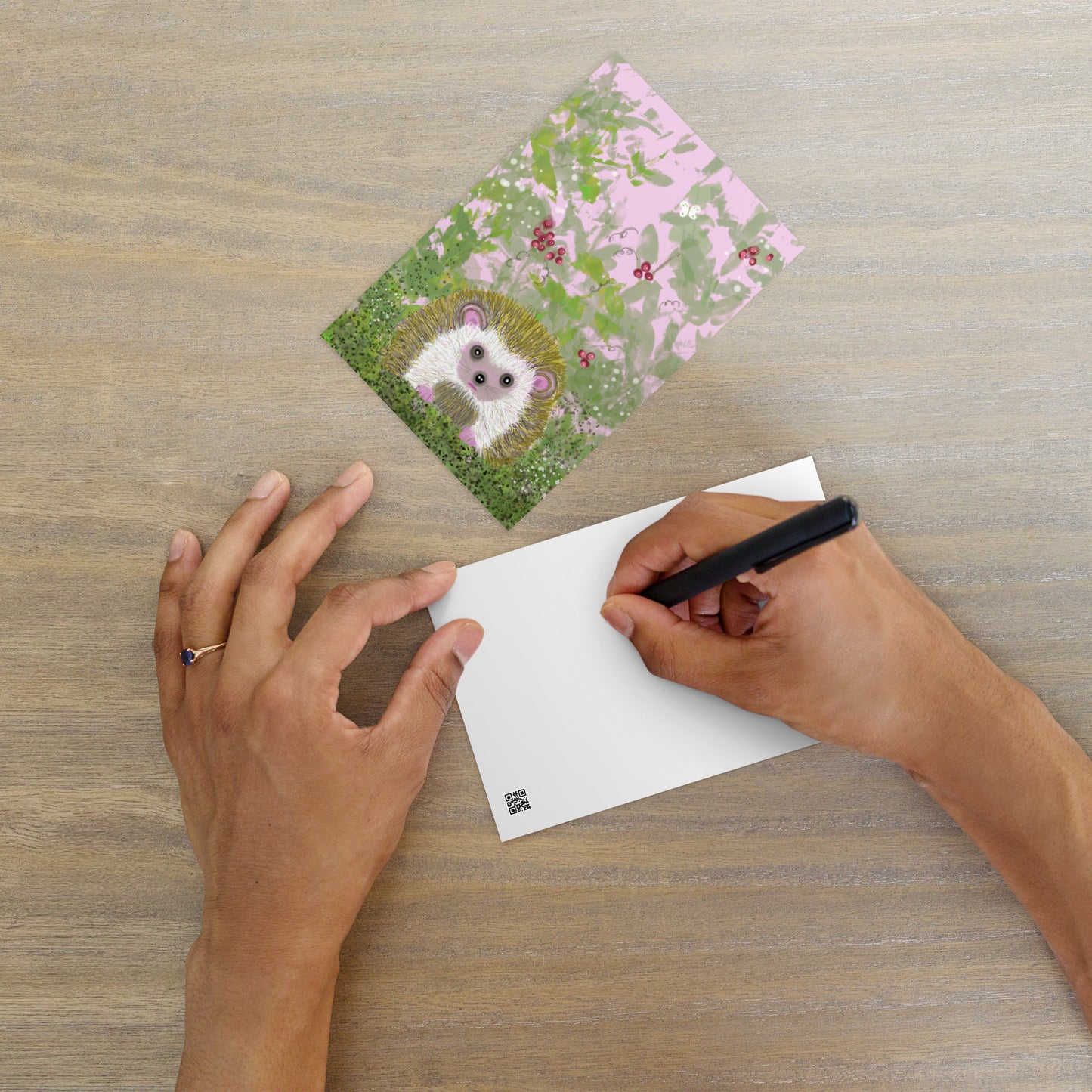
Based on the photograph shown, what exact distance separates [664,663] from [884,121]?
0.55 metres

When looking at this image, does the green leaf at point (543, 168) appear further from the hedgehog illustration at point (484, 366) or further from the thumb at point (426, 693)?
the thumb at point (426, 693)

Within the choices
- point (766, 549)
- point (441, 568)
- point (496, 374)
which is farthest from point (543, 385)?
point (766, 549)

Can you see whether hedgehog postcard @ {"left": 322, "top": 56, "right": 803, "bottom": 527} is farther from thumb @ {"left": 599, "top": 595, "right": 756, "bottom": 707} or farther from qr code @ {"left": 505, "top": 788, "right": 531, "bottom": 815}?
qr code @ {"left": 505, "top": 788, "right": 531, "bottom": 815}

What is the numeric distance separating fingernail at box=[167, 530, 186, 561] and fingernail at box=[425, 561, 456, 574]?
0.23 m

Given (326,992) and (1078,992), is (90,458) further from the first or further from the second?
(1078,992)

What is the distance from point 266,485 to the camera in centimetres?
77

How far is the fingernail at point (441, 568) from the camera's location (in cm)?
75

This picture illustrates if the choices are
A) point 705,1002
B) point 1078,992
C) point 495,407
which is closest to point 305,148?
point 495,407

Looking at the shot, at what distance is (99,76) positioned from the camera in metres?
0.80

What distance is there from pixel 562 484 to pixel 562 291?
0.18 m

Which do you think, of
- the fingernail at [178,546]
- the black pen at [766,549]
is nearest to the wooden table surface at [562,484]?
the fingernail at [178,546]

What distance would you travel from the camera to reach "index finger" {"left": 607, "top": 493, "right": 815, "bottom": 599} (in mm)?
692

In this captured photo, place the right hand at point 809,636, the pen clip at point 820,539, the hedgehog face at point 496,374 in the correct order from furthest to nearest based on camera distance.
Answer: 1. the hedgehog face at point 496,374
2. the right hand at point 809,636
3. the pen clip at point 820,539

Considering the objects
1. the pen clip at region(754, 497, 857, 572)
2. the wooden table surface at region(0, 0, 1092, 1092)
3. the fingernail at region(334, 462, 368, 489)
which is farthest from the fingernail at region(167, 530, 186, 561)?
the pen clip at region(754, 497, 857, 572)
